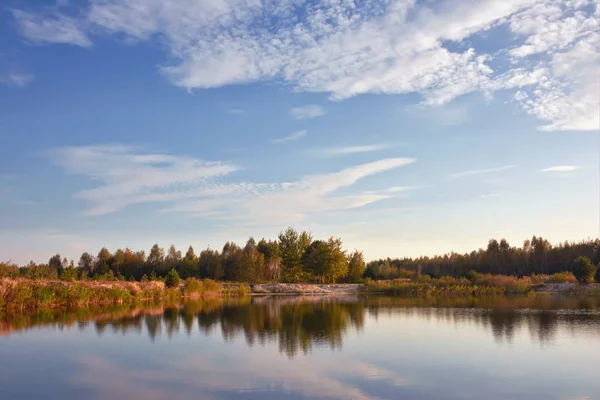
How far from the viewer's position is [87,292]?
3222cm

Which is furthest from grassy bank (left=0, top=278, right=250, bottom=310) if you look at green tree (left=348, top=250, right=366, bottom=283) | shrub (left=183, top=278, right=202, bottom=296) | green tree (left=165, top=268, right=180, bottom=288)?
green tree (left=348, top=250, right=366, bottom=283)

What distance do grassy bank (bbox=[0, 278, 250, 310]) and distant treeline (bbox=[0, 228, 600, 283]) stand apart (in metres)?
20.6

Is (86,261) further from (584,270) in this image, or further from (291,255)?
(584,270)

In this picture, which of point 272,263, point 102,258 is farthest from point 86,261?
point 272,263

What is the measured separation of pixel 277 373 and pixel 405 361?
12.5 ft

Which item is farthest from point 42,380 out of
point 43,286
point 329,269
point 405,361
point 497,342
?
point 329,269

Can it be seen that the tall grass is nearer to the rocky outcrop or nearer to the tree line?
the rocky outcrop

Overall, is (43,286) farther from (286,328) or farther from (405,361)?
(405,361)

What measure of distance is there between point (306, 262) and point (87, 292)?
1680 inches

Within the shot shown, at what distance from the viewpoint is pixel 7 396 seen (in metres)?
9.88

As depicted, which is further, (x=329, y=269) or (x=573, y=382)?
(x=329, y=269)

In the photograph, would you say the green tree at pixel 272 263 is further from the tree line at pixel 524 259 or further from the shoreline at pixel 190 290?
the tree line at pixel 524 259

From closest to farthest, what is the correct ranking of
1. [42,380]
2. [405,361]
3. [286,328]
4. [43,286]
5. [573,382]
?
[573,382]
[42,380]
[405,361]
[286,328]
[43,286]

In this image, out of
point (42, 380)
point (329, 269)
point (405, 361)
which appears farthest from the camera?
point (329, 269)
